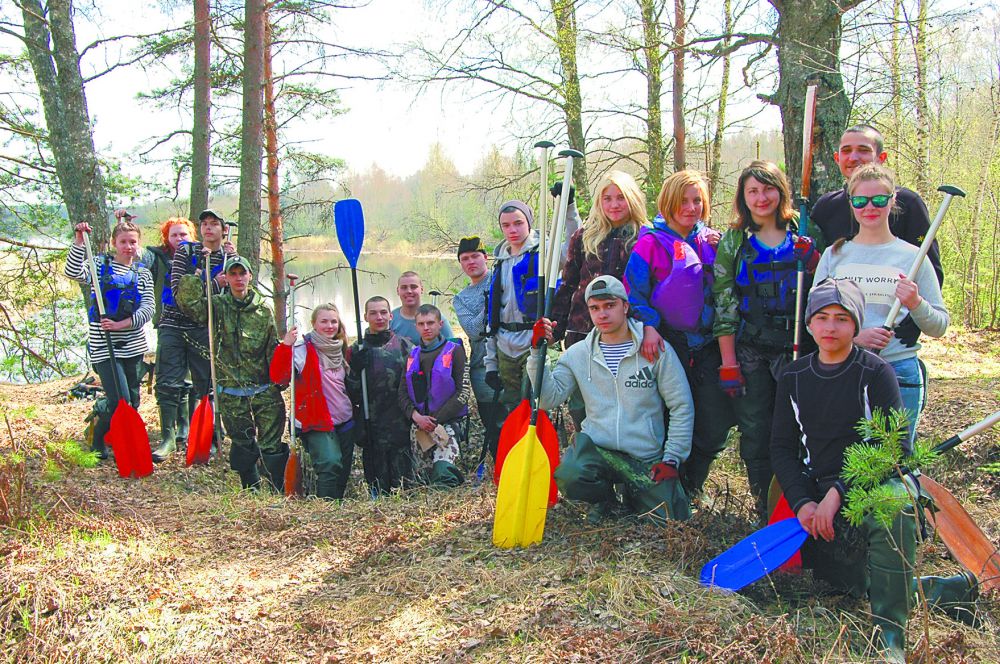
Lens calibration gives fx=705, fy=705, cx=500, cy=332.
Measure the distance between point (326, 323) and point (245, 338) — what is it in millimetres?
637

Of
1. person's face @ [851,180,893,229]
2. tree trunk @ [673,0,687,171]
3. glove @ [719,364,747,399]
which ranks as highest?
tree trunk @ [673,0,687,171]

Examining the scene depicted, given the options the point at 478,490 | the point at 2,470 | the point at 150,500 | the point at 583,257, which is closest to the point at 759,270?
the point at 583,257

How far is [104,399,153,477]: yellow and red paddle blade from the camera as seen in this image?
512 centimetres

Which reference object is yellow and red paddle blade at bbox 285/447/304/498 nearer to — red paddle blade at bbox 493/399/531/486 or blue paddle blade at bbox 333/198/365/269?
blue paddle blade at bbox 333/198/365/269

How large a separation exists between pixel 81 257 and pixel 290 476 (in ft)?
7.96

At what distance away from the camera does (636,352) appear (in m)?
3.73

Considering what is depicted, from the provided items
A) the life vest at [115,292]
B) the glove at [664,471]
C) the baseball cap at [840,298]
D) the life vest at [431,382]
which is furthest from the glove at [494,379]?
the life vest at [115,292]

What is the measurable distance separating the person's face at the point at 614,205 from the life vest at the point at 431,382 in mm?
1820

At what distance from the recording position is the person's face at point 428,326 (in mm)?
5395

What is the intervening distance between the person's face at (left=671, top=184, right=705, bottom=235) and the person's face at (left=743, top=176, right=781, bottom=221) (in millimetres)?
335

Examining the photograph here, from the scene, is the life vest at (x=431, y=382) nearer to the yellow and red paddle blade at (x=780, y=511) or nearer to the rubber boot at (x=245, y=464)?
the rubber boot at (x=245, y=464)

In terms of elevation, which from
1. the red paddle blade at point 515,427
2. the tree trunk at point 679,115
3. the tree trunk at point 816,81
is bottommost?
the red paddle blade at point 515,427

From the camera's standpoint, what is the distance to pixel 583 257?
4.37 metres

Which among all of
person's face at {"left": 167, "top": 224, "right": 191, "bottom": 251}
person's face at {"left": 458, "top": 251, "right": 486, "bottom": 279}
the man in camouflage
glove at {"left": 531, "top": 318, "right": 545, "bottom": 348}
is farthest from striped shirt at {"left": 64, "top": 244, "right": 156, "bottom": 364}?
glove at {"left": 531, "top": 318, "right": 545, "bottom": 348}
